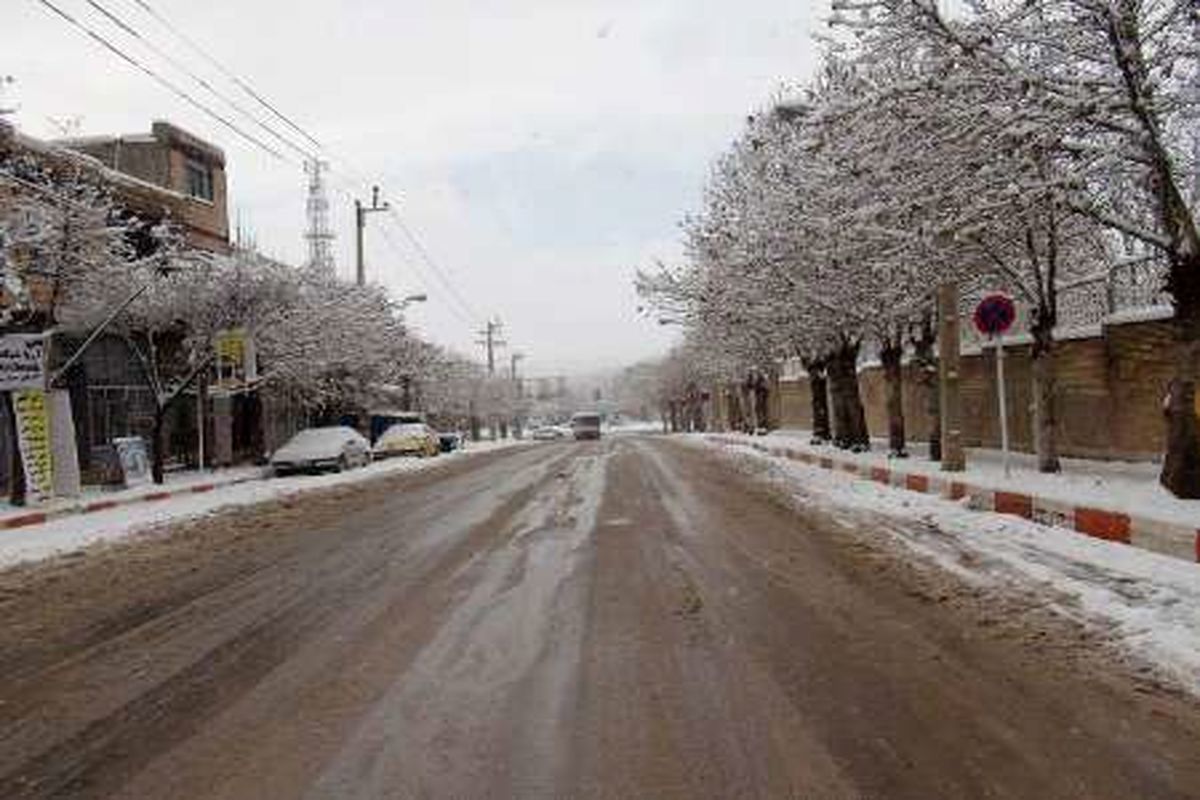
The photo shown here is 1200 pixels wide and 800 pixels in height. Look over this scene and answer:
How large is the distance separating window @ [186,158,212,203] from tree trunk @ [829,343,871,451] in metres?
23.2

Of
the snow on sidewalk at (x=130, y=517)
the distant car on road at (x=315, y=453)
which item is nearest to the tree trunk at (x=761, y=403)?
the distant car on road at (x=315, y=453)

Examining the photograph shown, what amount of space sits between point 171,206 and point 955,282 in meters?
26.1

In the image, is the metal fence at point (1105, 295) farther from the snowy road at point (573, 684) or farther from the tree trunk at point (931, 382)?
→ the snowy road at point (573, 684)

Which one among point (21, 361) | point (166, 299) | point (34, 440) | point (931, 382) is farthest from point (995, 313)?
point (166, 299)

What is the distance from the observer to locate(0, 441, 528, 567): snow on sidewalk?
16.9 meters

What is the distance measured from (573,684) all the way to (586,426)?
79024 mm

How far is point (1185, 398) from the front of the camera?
15.0 meters

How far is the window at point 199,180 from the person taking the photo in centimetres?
4375

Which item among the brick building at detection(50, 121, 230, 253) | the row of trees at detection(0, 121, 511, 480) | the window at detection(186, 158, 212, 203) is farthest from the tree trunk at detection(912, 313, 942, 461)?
the window at detection(186, 158, 212, 203)

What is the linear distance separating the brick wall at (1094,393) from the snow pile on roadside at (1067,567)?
4.63 m

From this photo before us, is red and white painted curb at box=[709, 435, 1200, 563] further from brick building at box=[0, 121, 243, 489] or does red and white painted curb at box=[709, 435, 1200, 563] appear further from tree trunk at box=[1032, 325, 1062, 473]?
brick building at box=[0, 121, 243, 489]

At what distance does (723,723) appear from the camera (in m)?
6.02

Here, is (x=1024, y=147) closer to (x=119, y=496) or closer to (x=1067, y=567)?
(x=1067, y=567)

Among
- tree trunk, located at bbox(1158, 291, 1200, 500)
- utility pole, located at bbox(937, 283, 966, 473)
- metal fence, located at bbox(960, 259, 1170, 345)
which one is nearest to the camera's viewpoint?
tree trunk, located at bbox(1158, 291, 1200, 500)
